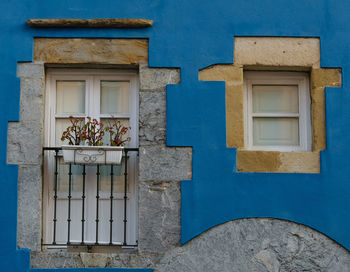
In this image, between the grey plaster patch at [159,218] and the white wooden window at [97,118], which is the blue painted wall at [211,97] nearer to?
the grey plaster patch at [159,218]

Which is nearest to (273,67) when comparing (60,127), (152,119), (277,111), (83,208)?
(277,111)

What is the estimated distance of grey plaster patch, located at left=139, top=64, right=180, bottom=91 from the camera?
4406 mm

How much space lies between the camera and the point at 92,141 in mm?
4344

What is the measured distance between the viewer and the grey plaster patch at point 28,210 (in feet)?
14.0

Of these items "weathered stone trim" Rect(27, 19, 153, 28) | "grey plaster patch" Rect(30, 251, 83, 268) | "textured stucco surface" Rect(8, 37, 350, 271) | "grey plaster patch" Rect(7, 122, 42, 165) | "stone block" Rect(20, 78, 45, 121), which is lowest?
"grey plaster patch" Rect(30, 251, 83, 268)

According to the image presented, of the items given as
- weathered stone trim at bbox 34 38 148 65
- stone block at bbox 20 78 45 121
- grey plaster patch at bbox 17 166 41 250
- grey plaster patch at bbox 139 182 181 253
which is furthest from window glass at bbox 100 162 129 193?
weathered stone trim at bbox 34 38 148 65

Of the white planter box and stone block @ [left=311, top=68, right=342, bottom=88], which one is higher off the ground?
stone block @ [left=311, top=68, right=342, bottom=88]

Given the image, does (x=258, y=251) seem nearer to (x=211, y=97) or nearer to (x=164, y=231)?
(x=164, y=231)

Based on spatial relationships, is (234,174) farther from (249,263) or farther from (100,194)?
(100,194)

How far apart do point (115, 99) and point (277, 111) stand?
4.97 ft

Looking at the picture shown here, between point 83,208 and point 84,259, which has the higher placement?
point 83,208

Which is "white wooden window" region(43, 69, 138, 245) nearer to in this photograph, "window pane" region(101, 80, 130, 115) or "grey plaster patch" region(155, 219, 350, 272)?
"window pane" region(101, 80, 130, 115)

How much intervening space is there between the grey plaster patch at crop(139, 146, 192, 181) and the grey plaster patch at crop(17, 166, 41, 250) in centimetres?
93

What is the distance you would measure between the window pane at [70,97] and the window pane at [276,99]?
162cm
